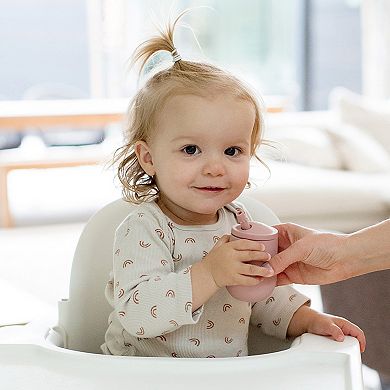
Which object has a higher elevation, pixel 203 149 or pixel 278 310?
pixel 203 149

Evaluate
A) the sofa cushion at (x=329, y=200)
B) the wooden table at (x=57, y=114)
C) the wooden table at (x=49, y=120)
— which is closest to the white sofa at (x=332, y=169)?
the sofa cushion at (x=329, y=200)

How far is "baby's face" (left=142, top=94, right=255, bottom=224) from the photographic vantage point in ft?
4.38

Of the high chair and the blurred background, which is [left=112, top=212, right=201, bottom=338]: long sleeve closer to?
the high chair

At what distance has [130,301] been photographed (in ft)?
4.17

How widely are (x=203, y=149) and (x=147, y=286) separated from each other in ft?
0.75

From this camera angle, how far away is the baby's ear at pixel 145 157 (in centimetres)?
142

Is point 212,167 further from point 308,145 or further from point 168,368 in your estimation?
point 308,145

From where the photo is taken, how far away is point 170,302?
1.25m

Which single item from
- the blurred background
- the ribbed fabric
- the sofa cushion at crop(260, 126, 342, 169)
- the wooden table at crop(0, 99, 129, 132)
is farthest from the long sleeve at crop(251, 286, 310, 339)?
the wooden table at crop(0, 99, 129, 132)

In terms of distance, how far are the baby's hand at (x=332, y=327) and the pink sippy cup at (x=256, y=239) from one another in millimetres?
127

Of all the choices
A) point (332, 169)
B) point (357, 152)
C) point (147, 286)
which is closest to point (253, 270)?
point (147, 286)

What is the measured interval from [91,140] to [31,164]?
1657 millimetres

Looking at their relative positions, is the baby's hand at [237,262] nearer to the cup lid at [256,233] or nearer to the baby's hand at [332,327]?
the cup lid at [256,233]

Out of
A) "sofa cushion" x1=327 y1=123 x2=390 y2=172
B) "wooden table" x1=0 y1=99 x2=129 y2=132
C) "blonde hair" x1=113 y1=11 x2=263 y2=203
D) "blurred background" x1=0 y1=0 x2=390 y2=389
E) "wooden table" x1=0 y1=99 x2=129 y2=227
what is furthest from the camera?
"wooden table" x1=0 y1=99 x2=129 y2=132
